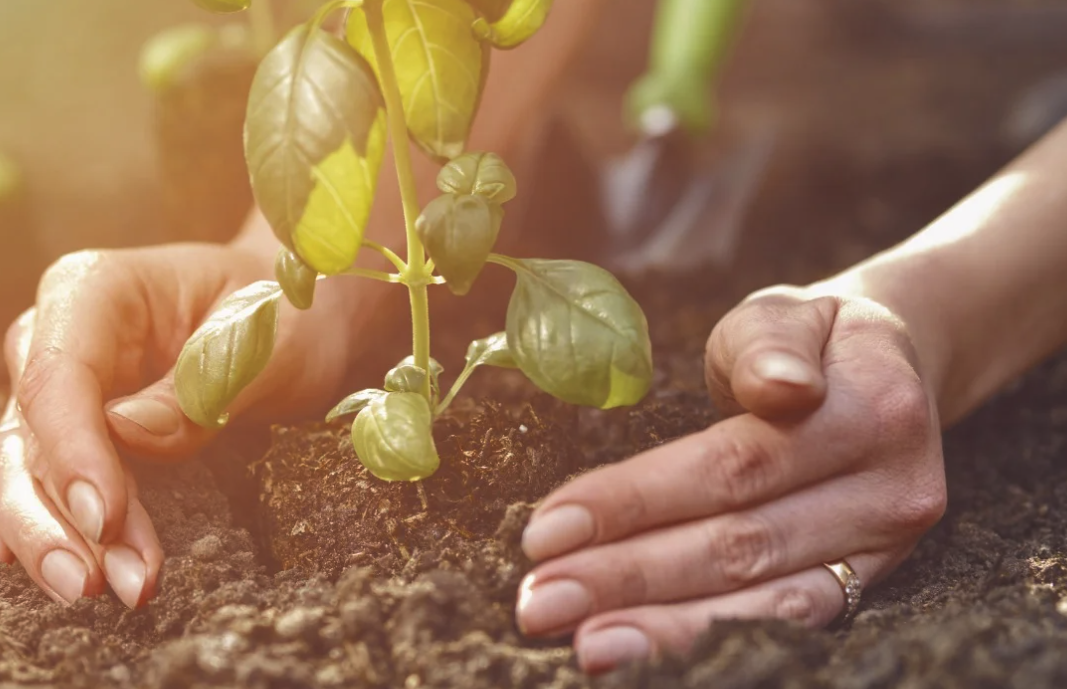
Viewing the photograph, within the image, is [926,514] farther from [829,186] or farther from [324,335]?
[829,186]

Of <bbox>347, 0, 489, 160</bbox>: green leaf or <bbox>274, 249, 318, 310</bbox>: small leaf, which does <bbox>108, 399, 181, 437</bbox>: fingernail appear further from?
<bbox>347, 0, 489, 160</bbox>: green leaf

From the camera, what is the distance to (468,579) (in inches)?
35.4

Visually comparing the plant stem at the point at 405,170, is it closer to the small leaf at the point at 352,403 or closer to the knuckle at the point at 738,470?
the small leaf at the point at 352,403

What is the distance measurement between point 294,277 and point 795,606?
0.56 metres

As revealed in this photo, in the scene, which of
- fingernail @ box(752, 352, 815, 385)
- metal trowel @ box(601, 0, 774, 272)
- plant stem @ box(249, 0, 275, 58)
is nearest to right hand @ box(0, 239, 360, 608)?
fingernail @ box(752, 352, 815, 385)

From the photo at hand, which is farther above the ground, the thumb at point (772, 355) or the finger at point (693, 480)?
the thumb at point (772, 355)

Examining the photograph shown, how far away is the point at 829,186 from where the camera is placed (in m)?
2.56

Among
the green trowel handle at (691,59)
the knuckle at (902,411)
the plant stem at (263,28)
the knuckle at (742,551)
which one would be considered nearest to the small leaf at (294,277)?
the knuckle at (742,551)

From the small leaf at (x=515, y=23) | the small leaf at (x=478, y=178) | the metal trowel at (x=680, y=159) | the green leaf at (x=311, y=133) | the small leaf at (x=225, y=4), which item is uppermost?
the small leaf at (x=225, y=4)

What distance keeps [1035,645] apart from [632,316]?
0.42 meters

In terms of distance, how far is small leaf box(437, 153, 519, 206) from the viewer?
892 mm

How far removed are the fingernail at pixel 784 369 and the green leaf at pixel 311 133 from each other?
1.27 feet

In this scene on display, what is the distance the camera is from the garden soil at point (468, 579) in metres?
0.79

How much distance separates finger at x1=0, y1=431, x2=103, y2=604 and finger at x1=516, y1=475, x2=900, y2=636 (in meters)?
0.46
